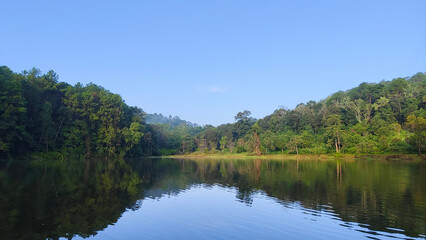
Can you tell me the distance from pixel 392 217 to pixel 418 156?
1673 inches

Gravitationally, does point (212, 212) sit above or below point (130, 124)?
below

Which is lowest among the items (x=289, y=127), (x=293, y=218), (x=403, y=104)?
(x=293, y=218)

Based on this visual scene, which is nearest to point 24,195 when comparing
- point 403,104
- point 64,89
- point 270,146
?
point 64,89

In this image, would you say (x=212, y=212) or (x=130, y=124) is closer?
(x=212, y=212)

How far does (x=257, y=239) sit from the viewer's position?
8.60 metres

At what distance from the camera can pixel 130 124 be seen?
239 feet

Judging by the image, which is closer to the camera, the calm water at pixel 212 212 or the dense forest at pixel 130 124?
the calm water at pixel 212 212

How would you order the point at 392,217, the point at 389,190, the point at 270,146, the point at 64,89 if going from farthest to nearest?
the point at 270,146 < the point at 64,89 < the point at 389,190 < the point at 392,217

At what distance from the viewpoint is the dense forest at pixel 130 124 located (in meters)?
45.2

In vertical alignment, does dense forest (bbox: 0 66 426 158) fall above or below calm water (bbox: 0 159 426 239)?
above

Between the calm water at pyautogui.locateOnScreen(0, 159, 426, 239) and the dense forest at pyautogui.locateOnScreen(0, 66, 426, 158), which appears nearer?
the calm water at pyautogui.locateOnScreen(0, 159, 426, 239)

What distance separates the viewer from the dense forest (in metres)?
45.2

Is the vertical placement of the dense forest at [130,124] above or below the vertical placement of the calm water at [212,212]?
above

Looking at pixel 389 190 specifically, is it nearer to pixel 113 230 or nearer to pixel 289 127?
pixel 113 230
